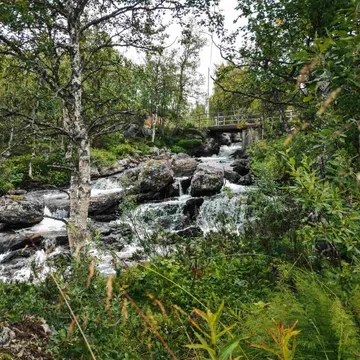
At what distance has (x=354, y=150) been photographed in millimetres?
2205

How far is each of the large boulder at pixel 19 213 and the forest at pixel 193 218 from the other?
2.4 inches

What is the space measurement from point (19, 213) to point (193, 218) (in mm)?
7999

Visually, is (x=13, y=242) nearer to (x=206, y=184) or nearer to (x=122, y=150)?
(x=206, y=184)

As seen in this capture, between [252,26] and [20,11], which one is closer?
[20,11]

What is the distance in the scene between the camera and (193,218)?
13750 millimetres

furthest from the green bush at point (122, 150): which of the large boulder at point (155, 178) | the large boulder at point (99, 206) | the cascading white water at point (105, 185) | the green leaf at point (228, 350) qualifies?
the green leaf at point (228, 350)

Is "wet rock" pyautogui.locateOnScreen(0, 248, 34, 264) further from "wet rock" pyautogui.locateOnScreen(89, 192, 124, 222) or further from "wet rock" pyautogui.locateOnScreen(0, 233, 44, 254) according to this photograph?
"wet rock" pyautogui.locateOnScreen(89, 192, 124, 222)

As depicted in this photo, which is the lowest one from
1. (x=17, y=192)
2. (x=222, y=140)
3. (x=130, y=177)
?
(x=17, y=192)

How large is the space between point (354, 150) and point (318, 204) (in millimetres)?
812

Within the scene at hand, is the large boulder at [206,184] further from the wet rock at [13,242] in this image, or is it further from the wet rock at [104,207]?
the wet rock at [13,242]

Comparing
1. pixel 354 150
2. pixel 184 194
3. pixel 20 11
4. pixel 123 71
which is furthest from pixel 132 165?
pixel 354 150

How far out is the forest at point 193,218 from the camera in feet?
4.91

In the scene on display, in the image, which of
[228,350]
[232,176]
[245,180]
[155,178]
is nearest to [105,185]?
[155,178]

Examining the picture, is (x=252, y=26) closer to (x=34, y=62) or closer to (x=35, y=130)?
(x=34, y=62)
